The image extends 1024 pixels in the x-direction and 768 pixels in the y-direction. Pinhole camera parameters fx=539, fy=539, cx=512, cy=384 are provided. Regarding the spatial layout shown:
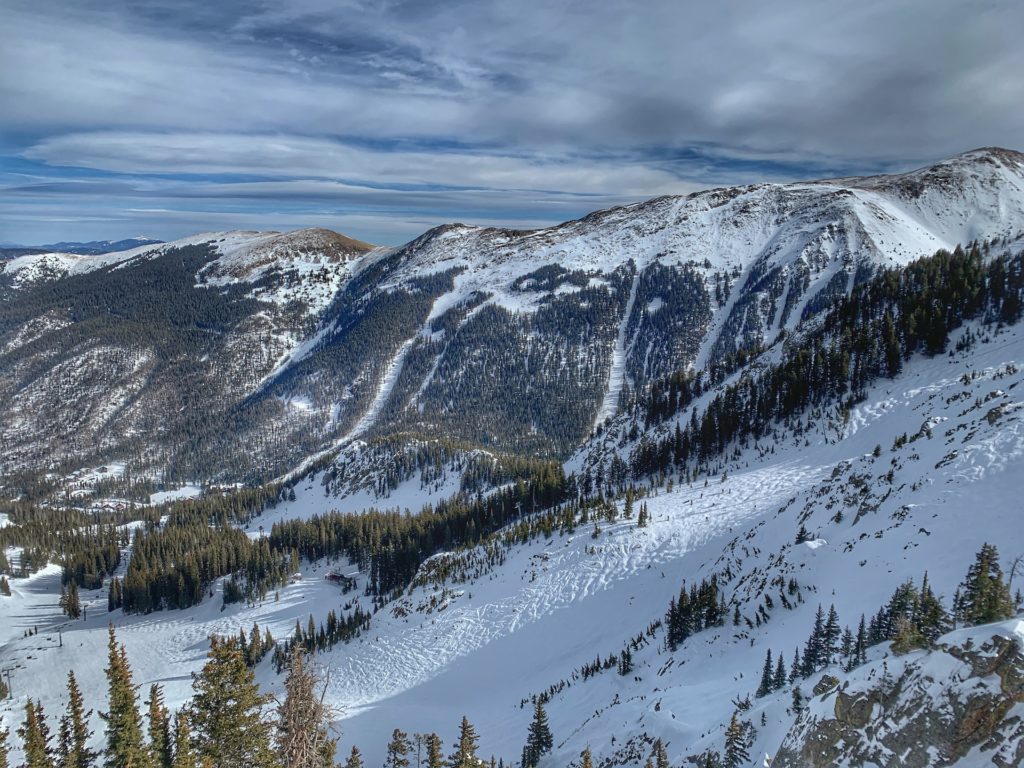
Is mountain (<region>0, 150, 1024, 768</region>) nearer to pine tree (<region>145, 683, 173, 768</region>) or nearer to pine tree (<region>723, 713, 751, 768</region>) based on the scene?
pine tree (<region>723, 713, 751, 768</region>)

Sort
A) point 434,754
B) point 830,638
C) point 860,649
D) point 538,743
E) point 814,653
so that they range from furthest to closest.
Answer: point 538,743
point 434,754
point 830,638
point 814,653
point 860,649

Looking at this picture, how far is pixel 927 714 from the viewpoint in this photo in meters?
14.2

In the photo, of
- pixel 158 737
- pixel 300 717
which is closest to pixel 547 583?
pixel 158 737

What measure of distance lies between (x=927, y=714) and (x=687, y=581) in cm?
3933

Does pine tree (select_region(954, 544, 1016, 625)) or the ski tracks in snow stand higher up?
pine tree (select_region(954, 544, 1016, 625))

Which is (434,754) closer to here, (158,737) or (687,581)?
(158,737)

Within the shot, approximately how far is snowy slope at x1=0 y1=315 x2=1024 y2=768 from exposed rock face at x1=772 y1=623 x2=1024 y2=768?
4.55 meters

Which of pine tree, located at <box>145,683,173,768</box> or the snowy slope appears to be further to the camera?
the snowy slope

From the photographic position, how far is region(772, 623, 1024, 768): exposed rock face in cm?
1295

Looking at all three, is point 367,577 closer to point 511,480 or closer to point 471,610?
point 511,480

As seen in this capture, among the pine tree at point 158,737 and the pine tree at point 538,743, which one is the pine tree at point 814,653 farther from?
the pine tree at point 158,737

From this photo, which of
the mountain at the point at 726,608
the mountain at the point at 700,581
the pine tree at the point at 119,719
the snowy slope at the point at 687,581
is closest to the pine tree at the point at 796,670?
the mountain at the point at 700,581

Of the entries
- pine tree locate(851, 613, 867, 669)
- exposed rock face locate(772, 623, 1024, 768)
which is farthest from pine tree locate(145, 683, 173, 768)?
pine tree locate(851, 613, 867, 669)

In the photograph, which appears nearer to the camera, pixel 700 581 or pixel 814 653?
pixel 814 653
